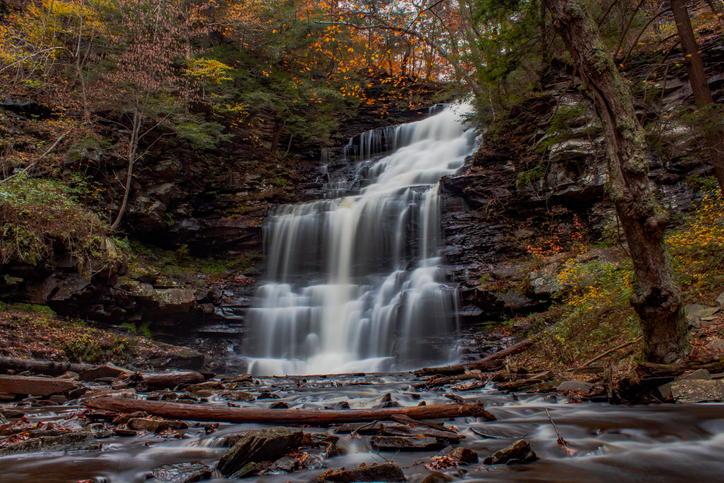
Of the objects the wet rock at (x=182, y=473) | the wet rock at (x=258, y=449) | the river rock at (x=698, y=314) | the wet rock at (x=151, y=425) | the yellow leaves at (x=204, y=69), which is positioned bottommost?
the wet rock at (x=151, y=425)

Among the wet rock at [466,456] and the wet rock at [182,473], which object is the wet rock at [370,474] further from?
the wet rock at [182,473]

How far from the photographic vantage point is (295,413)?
3348 mm

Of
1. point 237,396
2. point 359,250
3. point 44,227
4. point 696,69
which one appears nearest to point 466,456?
point 237,396

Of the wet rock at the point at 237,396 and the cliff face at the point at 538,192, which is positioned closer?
the wet rock at the point at 237,396

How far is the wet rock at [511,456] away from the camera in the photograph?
242 cm

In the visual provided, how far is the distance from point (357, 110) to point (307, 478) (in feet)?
73.4

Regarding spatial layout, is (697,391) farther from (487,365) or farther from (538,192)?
(538,192)

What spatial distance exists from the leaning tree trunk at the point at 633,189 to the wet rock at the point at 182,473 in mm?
4031

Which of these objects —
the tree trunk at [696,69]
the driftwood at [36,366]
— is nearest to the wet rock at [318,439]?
the driftwood at [36,366]

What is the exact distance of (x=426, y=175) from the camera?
16188 mm

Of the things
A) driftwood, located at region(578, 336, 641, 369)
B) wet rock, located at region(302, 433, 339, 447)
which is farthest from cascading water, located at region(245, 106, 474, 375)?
wet rock, located at region(302, 433, 339, 447)

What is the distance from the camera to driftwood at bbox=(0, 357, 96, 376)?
645cm

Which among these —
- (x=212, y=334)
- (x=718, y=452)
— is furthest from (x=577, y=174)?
(x=212, y=334)

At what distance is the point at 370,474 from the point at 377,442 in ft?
2.32
